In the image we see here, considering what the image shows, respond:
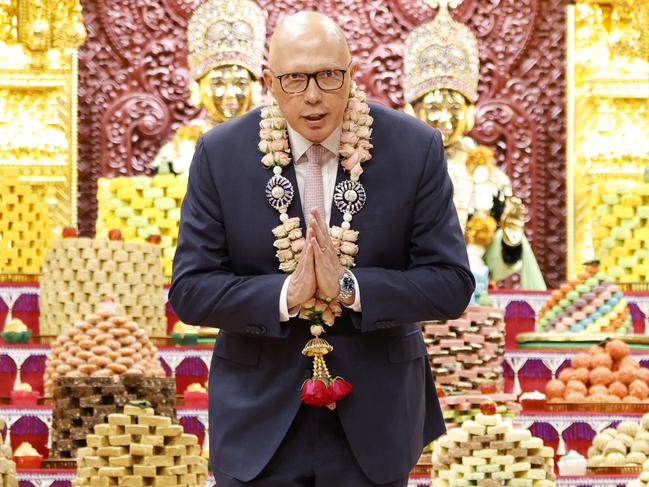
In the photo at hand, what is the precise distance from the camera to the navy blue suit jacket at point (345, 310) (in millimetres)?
2379

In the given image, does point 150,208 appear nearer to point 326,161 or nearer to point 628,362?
point 628,362

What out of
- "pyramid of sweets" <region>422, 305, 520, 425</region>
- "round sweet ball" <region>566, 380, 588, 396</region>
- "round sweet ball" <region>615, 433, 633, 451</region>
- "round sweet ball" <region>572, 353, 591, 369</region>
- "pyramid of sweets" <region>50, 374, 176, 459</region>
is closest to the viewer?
"pyramid of sweets" <region>50, 374, 176, 459</region>

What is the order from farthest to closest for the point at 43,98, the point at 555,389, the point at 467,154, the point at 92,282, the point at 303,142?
the point at 43,98 < the point at 467,154 < the point at 92,282 < the point at 555,389 < the point at 303,142

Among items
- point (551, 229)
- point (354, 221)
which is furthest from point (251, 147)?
point (551, 229)

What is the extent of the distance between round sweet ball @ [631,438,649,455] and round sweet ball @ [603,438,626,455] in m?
0.03

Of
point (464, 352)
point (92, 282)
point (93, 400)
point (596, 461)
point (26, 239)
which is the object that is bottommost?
point (596, 461)

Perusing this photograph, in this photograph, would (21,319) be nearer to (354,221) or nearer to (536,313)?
(536,313)

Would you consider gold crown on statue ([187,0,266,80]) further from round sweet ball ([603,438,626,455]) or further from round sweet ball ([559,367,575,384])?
round sweet ball ([603,438,626,455])

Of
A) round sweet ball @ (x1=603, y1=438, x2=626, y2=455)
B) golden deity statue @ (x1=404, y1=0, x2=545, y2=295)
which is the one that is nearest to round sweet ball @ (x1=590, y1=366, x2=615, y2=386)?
round sweet ball @ (x1=603, y1=438, x2=626, y2=455)

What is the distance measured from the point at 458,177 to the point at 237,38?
130cm

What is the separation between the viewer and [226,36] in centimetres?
766

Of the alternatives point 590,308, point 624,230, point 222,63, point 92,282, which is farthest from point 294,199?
point 222,63

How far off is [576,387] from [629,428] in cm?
47

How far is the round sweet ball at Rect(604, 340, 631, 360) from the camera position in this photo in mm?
5621
